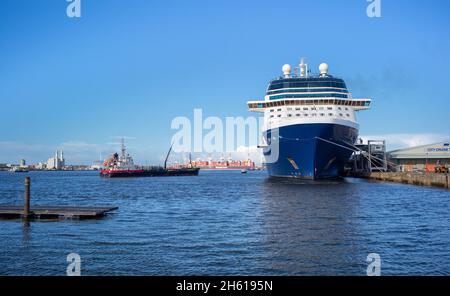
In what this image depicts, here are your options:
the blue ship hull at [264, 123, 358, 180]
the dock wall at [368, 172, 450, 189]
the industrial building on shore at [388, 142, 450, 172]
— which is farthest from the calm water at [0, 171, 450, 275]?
the industrial building on shore at [388, 142, 450, 172]

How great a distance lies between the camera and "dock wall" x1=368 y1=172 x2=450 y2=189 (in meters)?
49.7

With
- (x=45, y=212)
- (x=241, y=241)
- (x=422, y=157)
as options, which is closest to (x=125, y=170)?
(x=422, y=157)

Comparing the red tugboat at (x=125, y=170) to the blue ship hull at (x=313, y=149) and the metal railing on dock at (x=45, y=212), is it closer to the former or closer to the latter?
the blue ship hull at (x=313, y=149)

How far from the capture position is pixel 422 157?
290ft

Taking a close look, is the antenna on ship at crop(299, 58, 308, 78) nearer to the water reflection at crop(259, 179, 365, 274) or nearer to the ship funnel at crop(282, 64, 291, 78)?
the ship funnel at crop(282, 64, 291, 78)

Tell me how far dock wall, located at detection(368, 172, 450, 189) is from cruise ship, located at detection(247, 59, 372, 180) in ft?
27.9

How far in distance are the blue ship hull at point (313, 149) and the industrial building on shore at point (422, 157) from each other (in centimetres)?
3562

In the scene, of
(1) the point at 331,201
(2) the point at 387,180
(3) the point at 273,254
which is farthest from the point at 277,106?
(3) the point at 273,254

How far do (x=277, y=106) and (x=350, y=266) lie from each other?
159 ft

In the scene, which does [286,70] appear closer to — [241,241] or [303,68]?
[303,68]

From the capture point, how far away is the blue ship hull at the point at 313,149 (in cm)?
4984

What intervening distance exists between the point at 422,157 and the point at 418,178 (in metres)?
35.4

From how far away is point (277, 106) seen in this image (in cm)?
6191

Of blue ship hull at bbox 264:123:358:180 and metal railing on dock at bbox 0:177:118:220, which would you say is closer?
metal railing on dock at bbox 0:177:118:220
